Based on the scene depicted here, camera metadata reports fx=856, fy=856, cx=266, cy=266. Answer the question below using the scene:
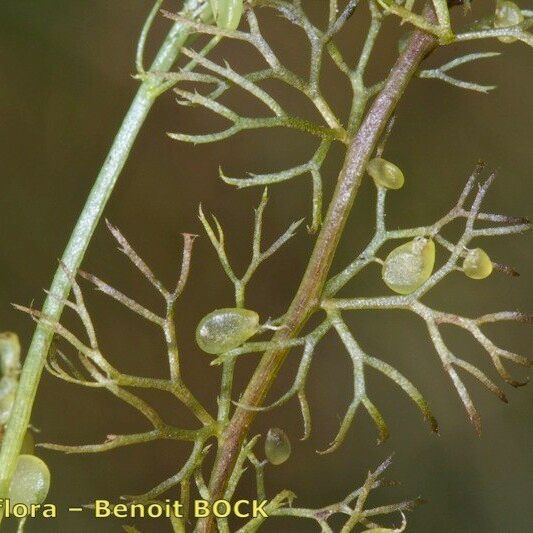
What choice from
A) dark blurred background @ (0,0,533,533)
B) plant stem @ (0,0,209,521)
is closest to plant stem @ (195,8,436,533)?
plant stem @ (0,0,209,521)

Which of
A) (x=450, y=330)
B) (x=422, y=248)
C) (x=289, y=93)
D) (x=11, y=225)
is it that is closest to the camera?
(x=422, y=248)

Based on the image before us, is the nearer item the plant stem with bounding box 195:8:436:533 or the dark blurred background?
the plant stem with bounding box 195:8:436:533

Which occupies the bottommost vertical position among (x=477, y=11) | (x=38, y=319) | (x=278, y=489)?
(x=278, y=489)

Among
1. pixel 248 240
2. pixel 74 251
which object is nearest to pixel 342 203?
pixel 74 251

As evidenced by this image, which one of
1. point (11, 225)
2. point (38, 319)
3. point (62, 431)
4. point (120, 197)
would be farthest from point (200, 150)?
point (38, 319)

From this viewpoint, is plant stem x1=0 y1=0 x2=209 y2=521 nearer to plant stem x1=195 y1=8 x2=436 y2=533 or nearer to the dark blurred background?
plant stem x1=195 y1=8 x2=436 y2=533

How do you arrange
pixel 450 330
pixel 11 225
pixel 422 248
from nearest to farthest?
1. pixel 422 248
2. pixel 11 225
3. pixel 450 330

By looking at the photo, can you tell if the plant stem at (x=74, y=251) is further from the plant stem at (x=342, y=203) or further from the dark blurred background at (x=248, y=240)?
the dark blurred background at (x=248, y=240)

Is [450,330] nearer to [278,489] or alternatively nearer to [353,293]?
[353,293]
